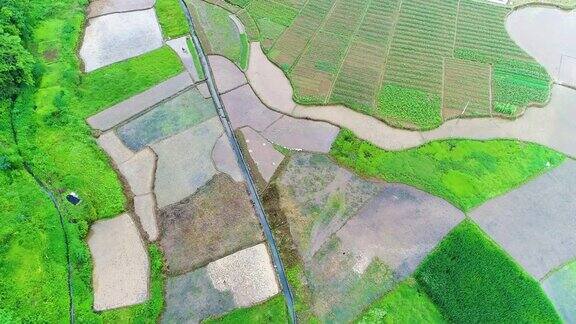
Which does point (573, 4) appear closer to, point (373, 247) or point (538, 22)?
point (538, 22)

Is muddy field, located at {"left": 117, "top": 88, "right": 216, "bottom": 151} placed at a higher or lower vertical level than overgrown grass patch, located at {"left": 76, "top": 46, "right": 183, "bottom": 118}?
lower

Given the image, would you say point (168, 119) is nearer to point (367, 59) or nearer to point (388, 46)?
point (367, 59)

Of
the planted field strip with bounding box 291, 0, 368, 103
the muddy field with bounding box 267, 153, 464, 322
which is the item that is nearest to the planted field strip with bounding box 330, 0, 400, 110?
the planted field strip with bounding box 291, 0, 368, 103

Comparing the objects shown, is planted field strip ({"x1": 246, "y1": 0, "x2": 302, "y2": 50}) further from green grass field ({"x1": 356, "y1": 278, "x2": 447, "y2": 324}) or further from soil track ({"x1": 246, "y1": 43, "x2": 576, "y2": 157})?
green grass field ({"x1": 356, "y1": 278, "x2": 447, "y2": 324})

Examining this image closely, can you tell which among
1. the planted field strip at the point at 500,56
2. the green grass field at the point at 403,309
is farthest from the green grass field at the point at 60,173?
the planted field strip at the point at 500,56

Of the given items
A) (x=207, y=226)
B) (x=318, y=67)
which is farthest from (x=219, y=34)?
(x=207, y=226)
